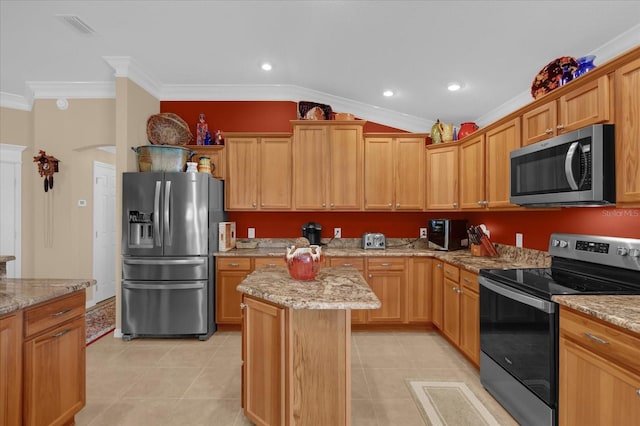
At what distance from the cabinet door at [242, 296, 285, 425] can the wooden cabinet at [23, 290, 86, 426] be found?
1012 millimetres

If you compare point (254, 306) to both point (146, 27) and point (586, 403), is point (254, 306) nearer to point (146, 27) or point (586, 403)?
point (586, 403)

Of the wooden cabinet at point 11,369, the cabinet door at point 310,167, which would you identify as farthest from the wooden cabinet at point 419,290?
the wooden cabinet at point 11,369

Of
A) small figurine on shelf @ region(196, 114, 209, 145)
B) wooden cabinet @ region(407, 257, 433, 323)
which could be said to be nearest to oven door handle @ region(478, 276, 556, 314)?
wooden cabinet @ region(407, 257, 433, 323)

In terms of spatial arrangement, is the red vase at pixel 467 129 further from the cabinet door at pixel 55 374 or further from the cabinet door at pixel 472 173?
the cabinet door at pixel 55 374

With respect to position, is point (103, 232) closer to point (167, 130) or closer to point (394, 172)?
point (167, 130)

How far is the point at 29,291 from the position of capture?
1771 mm

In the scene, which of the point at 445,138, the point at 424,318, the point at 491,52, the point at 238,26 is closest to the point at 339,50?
the point at 238,26

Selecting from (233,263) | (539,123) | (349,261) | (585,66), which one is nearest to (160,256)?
(233,263)

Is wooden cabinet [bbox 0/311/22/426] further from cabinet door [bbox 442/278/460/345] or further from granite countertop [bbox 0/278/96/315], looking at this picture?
cabinet door [bbox 442/278/460/345]

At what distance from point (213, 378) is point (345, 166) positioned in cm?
264

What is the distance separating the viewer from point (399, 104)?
4059mm

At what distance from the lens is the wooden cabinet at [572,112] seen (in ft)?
6.07

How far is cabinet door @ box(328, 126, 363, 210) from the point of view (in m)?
3.96

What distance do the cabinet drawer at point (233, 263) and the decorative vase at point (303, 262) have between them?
70.9 inches
